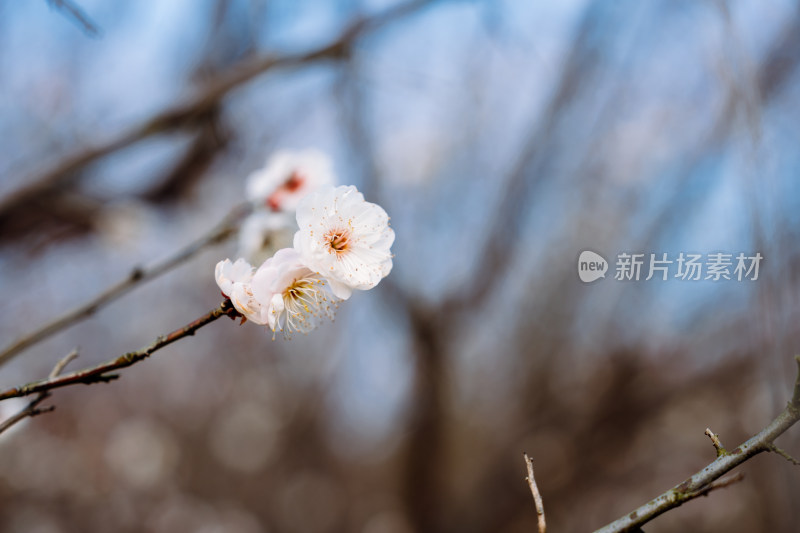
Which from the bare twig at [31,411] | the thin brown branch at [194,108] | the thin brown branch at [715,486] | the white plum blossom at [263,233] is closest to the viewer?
the thin brown branch at [715,486]

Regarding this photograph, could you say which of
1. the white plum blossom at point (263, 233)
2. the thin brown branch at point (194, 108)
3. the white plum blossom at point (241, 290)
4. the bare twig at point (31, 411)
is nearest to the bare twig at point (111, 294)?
the white plum blossom at point (263, 233)

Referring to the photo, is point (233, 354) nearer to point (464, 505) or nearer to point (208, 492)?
point (208, 492)

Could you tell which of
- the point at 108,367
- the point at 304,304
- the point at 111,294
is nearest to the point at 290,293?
the point at 304,304

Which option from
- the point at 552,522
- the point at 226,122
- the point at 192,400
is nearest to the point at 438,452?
the point at 552,522

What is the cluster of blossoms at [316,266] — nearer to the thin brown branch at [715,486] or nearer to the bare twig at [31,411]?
the bare twig at [31,411]

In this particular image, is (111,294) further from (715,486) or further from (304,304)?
(715,486)

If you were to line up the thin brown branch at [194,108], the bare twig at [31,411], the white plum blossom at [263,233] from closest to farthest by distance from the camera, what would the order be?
1. the bare twig at [31,411]
2. the white plum blossom at [263,233]
3. the thin brown branch at [194,108]

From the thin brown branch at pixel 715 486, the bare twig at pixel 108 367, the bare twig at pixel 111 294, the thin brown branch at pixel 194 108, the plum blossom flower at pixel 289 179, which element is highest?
the thin brown branch at pixel 194 108

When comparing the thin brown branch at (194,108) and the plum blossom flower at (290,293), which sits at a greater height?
the thin brown branch at (194,108)
